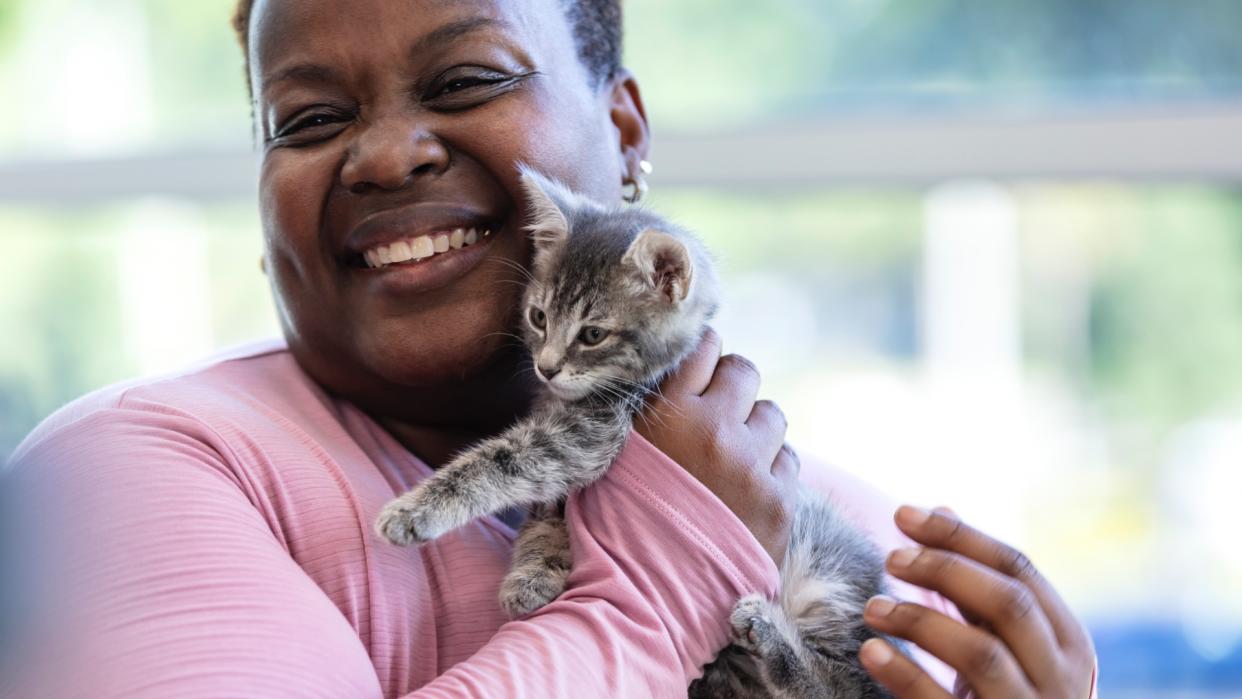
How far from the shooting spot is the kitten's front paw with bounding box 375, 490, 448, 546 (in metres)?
1.29

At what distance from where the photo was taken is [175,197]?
328cm

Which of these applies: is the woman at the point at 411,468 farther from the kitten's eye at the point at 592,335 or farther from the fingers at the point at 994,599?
the kitten's eye at the point at 592,335

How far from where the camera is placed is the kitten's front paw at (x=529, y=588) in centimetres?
132

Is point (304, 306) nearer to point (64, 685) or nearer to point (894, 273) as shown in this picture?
point (64, 685)

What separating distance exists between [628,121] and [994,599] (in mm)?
901

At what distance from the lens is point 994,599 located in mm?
1251

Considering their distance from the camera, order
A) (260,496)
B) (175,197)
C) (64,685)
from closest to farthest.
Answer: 1. (64,685)
2. (260,496)
3. (175,197)

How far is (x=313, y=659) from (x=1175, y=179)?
2515mm

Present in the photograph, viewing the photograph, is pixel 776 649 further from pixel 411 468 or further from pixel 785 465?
pixel 411 468

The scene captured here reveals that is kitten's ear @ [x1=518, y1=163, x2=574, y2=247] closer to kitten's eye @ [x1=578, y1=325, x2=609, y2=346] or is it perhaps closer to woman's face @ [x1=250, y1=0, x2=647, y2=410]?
woman's face @ [x1=250, y1=0, x2=647, y2=410]

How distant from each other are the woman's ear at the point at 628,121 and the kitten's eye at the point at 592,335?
0.95ft

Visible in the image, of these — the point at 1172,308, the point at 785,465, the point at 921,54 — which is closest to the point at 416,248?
the point at 785,465

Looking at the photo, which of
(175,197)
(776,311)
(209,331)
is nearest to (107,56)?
(175,197)

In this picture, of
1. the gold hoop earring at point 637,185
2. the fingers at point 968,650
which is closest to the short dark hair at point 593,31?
the gold hoop earring at point 637,185
